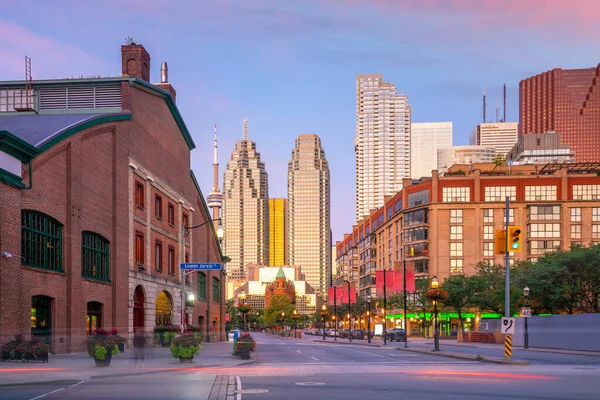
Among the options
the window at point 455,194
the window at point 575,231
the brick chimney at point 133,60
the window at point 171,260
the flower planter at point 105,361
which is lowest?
the flower planter at point 105,361

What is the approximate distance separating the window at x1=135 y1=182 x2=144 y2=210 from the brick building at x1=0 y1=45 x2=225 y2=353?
19cm

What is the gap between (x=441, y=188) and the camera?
124 meters

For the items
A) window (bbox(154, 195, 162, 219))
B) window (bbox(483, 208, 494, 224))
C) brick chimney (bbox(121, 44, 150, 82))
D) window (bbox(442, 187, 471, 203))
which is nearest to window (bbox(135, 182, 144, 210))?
window (bbox(154, 195, 162, 219))

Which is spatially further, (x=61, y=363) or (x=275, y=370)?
(x=61, y=363)

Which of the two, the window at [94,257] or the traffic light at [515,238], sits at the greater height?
the traffic light at [515,238]

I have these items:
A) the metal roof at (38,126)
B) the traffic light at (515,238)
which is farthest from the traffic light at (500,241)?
the metal roof at (38,126)

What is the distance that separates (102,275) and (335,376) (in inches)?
911

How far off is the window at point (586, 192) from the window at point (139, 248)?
88.3 meters

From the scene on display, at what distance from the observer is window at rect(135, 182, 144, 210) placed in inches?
2025

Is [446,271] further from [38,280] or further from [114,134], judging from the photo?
[38,280]

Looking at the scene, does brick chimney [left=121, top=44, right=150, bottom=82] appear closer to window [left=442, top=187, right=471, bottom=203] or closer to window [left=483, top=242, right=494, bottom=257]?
window [left=442, top=187, right=471, bottom=203]

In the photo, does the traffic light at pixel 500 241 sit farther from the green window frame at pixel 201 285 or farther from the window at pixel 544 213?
the window at pixel 544 213

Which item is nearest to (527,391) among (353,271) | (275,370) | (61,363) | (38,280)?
(275,370)

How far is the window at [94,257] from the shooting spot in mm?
41906
